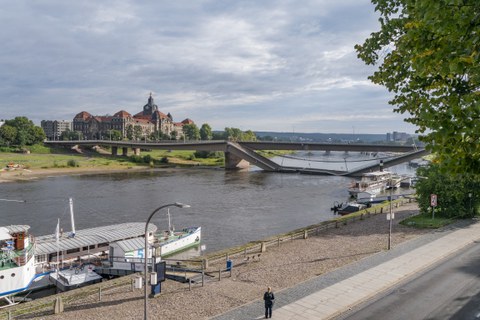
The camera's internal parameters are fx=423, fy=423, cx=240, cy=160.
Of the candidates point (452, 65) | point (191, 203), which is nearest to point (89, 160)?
point (191, 203)

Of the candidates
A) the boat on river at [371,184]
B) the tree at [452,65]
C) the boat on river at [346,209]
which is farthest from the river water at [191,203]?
the tree at [452,65]

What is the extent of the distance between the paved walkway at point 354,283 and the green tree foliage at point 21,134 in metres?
160

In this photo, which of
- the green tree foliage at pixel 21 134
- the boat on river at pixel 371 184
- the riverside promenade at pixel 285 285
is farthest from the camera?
the green tree foliage at pixel 21 134

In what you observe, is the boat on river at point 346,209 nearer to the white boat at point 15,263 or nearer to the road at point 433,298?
the road at point 433,298

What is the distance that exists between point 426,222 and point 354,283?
22.4m

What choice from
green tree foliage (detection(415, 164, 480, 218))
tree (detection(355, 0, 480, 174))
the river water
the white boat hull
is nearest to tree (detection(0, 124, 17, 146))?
the river water

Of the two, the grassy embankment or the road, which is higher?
the grassy embankment

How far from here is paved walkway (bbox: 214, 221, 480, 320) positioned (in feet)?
70.1

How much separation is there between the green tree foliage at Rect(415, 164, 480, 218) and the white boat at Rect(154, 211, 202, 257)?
82.9 ft

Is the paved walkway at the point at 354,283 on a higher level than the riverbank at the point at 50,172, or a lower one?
lower

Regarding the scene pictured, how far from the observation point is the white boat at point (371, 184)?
8031cm

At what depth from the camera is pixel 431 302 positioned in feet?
72.6

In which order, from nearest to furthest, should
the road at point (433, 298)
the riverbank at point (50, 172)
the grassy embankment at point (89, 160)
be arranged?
the road at point (433, 298), the riverbank at point (50, 172), the grassy embankment at point (89, 160)

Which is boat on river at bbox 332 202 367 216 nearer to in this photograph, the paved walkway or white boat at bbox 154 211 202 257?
white boat at bbox 154 211 202 257
